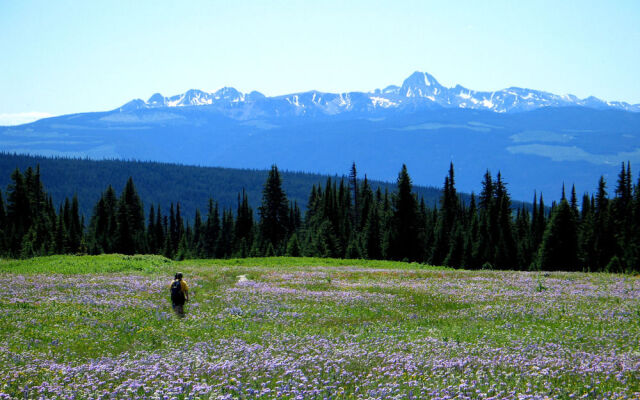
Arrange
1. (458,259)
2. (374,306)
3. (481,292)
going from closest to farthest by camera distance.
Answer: (374,306)
(481,292)
(458,259)

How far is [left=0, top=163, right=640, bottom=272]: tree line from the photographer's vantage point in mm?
70562

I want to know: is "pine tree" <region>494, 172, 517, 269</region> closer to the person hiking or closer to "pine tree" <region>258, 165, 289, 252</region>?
"pine tree" <region>258, 165, 289, 252</region>

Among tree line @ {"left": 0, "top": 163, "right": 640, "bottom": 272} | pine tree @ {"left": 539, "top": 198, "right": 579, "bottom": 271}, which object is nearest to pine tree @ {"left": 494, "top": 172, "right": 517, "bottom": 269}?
tree line @ {"left": 0, "top": 163, "right": 640, "bottom": 272}

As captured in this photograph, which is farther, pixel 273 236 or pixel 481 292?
pixel 273 236

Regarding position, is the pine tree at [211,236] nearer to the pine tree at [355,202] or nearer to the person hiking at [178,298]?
the pine tree at [355,202]

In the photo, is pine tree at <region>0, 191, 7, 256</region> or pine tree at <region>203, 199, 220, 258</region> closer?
pine tree at <region>0, 191, 7, 256</region>

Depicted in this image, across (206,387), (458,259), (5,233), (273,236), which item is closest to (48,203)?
(5,233)

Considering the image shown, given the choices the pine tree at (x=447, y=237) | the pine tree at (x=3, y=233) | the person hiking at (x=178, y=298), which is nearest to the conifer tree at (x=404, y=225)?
the pine tree at (x=447, y=237)

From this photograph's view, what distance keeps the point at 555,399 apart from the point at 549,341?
18.8 ft

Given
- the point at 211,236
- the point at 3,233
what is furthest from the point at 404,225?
the point at 211,236

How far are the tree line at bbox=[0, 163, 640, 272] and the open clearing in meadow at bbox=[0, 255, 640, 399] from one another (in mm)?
38039

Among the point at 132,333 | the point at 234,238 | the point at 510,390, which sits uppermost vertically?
the point at 510,390

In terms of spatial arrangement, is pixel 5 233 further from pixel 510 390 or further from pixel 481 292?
pixel 510 390

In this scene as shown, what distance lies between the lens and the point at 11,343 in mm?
15219
